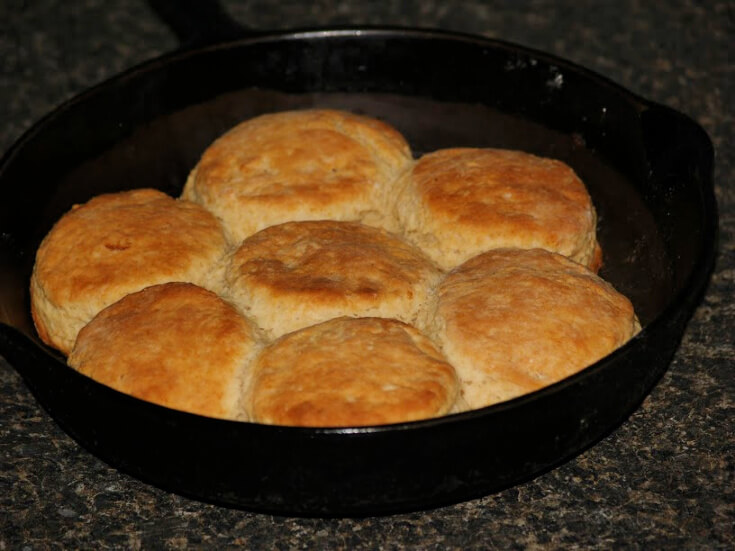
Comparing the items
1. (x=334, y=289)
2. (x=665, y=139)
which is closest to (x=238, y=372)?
(x=334, y=289)

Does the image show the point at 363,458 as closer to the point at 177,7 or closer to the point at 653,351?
the point at 653,351

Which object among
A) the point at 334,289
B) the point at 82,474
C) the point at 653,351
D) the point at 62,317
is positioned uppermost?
the point at 653,351

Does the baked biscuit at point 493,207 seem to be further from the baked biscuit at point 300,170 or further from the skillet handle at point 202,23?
the skillet handle at point 202,23

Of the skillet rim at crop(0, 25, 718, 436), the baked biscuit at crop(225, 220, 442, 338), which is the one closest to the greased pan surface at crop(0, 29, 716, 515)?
the skillet rim at crop(0, 25, 718, 436)

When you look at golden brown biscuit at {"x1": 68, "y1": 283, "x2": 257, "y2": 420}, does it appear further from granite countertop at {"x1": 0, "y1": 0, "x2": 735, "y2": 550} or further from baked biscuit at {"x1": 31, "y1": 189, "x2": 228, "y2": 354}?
granite countertop at {"x1": 0, "y1": 0, "x2": 735, "y2": 550}

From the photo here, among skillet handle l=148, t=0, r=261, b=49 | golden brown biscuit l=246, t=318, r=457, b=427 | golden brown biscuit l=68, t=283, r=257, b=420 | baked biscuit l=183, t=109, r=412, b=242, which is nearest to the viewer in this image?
golden brown biscuit l=246, t=318, r=457, b=427

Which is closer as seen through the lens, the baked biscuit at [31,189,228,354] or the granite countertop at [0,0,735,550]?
the granite countertop at [0,0,735,550]
